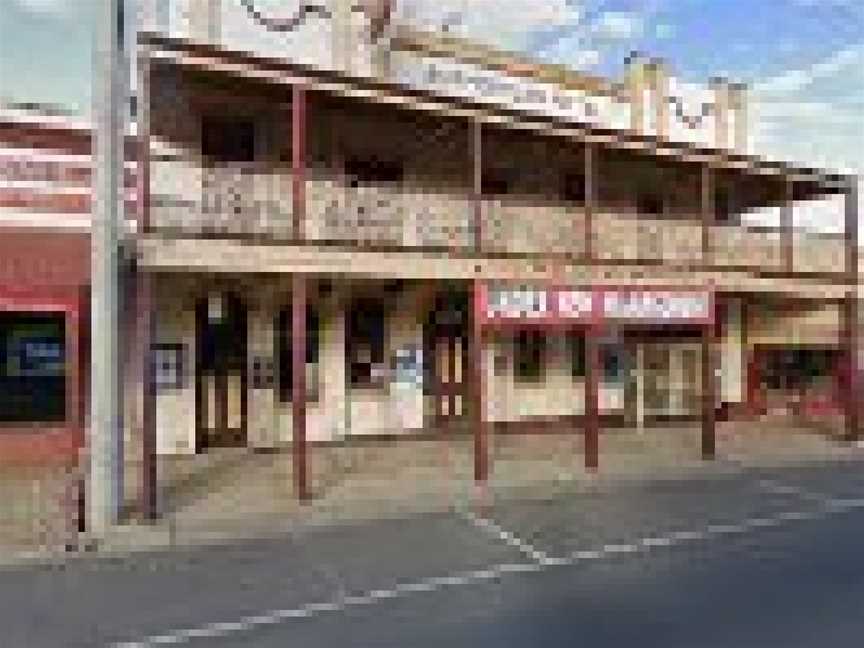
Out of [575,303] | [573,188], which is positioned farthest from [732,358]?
[575,303]

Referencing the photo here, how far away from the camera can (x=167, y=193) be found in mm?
9898

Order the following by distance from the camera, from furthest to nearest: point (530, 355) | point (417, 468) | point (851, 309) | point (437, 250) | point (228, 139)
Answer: point (530, 355)
point (851, 309)
point (228, 139)
point (417, 468)
point (437, 250)

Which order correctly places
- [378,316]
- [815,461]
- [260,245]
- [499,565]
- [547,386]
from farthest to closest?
[547,386] < [378,316] < [815,461] < [260,245] < [499,565]

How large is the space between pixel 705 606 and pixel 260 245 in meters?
6.19

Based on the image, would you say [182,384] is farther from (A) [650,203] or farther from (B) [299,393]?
(A) [650,203]

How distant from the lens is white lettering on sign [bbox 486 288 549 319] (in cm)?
1056

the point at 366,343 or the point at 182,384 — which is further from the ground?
the point at 366,343

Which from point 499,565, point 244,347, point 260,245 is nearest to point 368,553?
point 499,565

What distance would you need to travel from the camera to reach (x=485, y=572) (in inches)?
265

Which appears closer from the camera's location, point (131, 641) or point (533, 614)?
point (131, 641)

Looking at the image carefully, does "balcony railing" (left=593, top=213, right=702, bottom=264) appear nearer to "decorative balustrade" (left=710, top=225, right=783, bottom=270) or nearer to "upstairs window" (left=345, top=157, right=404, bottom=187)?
"decorative balustrade" (left=710, top=225, right=783, bottom=270)

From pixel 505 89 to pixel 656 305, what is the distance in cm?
701

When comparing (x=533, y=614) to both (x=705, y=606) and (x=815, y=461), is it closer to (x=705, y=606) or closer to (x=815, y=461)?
(x=705, y=606)

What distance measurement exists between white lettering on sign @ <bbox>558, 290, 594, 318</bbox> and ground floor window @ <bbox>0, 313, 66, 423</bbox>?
717cm
